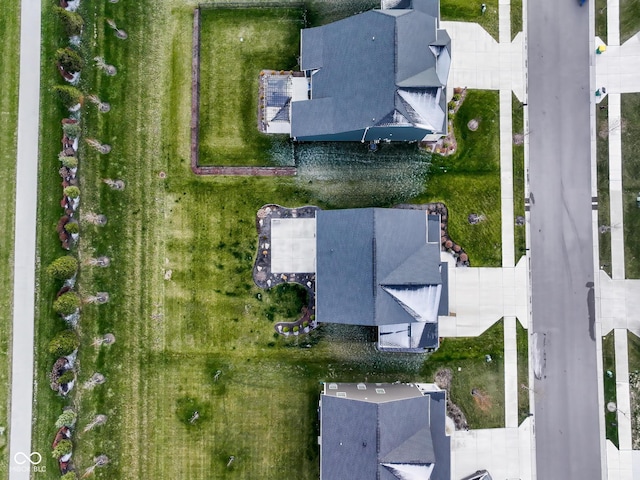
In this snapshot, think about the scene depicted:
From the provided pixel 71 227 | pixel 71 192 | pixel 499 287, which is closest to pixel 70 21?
pixel 71 192

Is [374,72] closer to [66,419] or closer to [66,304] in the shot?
[66,304]

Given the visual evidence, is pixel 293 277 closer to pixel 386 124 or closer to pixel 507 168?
pixel 386 124

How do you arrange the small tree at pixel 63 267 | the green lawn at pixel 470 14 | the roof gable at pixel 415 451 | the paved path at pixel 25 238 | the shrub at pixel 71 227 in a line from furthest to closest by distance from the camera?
the green lawn at pixel 470 14 < the paved path at pixel 25 238 < the shrub at pixel 71 227 < the small tree at pixel 63 267 < the roof gable at pixel 415 451

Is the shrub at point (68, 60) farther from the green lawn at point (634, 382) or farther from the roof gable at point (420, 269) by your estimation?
the green lawn at point (634, 382)

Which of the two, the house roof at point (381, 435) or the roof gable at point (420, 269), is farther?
the roof gable at point (420, 269)

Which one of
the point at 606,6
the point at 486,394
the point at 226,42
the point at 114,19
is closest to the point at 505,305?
the point at 486,394

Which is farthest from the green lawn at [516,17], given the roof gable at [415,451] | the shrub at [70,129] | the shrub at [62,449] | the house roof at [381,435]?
the shrub at [62,449]

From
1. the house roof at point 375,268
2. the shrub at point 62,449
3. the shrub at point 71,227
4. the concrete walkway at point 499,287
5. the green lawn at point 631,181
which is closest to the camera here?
the house roof at point 375,268
